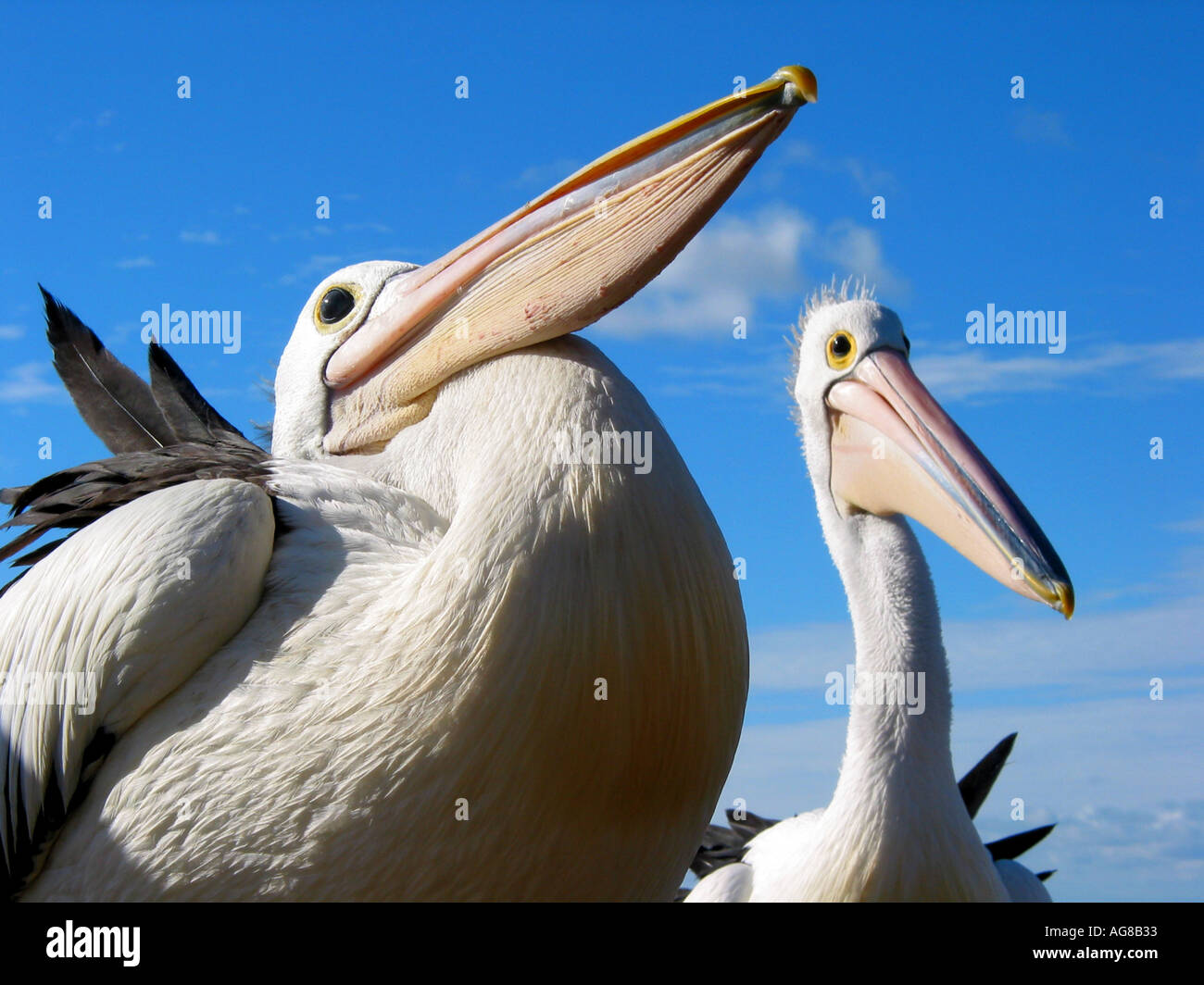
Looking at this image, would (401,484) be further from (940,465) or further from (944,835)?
(944,835)

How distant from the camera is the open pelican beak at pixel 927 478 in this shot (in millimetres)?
3971

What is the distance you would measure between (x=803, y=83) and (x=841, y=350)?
2.96 meters

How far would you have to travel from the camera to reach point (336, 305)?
142 inches

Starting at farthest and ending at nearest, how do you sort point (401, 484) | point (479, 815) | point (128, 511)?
point (401, 484) → point (128, 511) → point (479, 815)

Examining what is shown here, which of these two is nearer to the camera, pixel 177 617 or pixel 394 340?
pixel 177 617

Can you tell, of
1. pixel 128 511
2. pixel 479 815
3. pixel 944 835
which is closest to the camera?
pixel 479 815

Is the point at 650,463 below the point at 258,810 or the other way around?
the other way around

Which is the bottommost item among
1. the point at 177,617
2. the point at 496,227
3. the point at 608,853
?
the point at 608,853

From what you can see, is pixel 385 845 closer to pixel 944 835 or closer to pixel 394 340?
pixel 394 340

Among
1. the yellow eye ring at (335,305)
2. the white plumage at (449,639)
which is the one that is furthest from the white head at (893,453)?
the yellow eye ring at (335,305)

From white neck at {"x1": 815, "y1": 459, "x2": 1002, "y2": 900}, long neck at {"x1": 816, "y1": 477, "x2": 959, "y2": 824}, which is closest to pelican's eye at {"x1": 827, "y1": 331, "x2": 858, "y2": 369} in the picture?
long neck at {"x1": 816, "y1": 477, "x2": 959, "y2": 824}

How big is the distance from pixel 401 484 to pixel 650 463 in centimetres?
83
